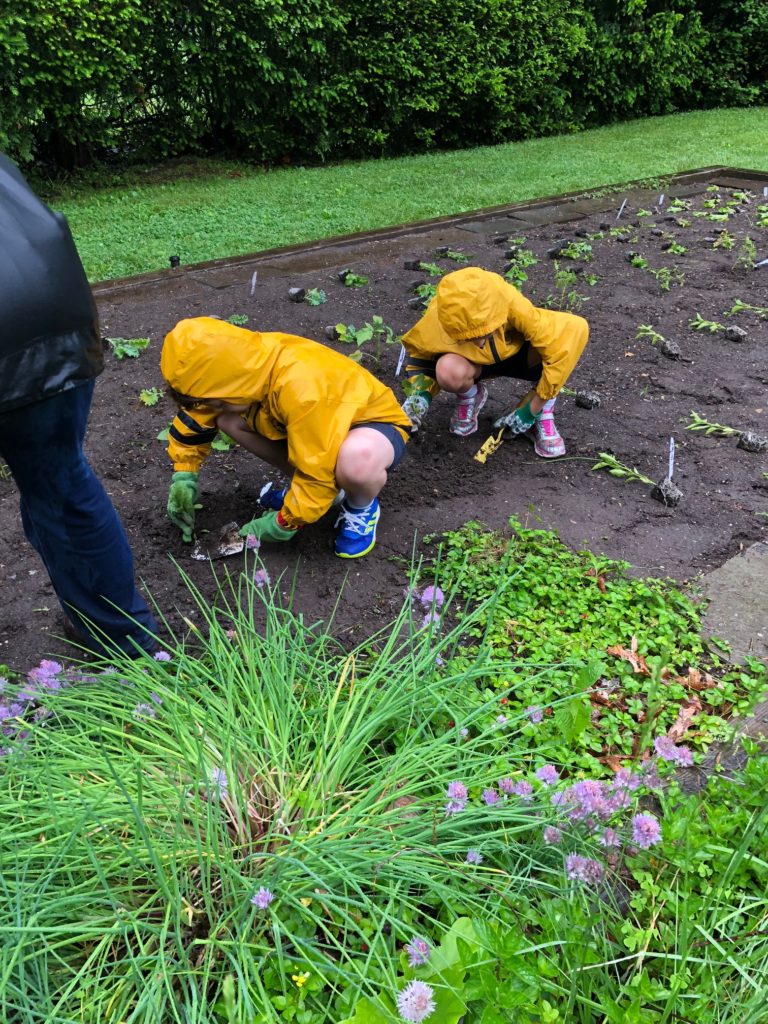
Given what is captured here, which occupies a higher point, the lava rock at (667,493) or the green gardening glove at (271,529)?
the green gardening glove at (271,529)

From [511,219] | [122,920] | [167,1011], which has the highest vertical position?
[122,920]

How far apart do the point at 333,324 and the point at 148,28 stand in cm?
531

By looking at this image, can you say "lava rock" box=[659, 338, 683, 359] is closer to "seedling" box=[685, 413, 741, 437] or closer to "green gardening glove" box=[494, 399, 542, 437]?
"seedling" box=[685, 413, 741, 437]

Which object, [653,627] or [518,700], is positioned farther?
[653,627]

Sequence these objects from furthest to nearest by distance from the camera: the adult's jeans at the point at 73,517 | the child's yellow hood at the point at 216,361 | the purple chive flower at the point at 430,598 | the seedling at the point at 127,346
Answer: the seedling at the point at 127,346
the child's yellow hood at the point at 216,361
the purple chive flower at the point at 430,598
the adult's jeans at the point at 73,517

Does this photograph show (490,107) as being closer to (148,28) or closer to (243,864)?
(148,28)

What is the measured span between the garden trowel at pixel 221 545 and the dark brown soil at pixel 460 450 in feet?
0.18

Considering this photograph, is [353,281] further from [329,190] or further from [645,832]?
[645,832]

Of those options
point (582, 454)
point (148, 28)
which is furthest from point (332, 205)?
point (582, 454)

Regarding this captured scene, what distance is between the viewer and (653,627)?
A: 2332 millimetres

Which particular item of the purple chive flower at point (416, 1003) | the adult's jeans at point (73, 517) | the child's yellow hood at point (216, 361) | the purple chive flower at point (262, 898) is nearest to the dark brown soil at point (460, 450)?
the adult's jeans at point (73, 517)

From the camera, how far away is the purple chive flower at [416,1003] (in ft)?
3.74

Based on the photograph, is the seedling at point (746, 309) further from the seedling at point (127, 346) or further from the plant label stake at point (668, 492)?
the seedling at point (127, 346)

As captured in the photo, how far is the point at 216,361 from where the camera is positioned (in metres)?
2.46
